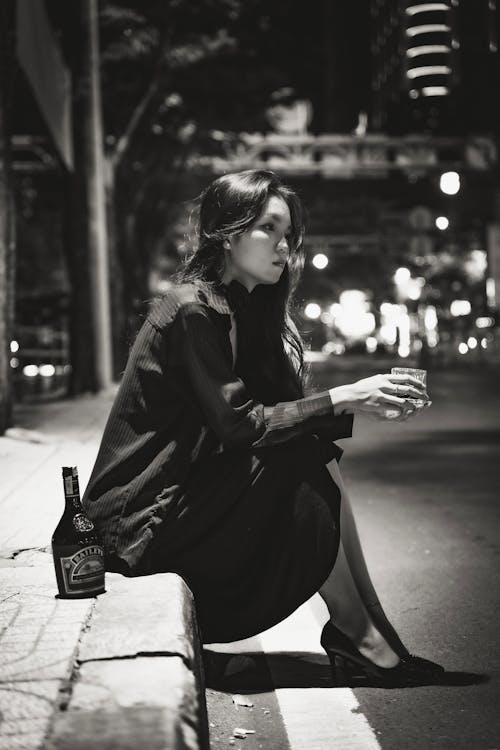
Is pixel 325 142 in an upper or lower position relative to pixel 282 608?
upper

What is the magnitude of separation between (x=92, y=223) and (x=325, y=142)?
2738 centimetres

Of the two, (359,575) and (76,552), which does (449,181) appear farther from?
(76,552)

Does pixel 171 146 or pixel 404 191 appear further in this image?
pixel 404 191

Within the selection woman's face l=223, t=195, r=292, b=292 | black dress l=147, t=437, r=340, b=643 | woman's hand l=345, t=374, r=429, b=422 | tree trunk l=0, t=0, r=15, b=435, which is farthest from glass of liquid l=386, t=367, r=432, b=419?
tree trunk l=0, t=0, r=15, b=435

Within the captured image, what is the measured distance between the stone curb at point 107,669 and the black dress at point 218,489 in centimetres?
15

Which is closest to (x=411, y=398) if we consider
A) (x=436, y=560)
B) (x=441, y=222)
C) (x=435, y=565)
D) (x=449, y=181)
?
(x=435, y=565)

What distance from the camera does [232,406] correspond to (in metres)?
3.60

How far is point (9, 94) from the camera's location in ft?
33.3

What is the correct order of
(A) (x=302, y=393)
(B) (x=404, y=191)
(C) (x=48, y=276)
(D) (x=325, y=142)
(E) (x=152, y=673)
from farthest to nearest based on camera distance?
(C) (x=48, y=276) → (B) (x=404, y=191) → (D) (x=325, y=142) → (A) (x=302, y=393) → (E) (x=152, y=673)

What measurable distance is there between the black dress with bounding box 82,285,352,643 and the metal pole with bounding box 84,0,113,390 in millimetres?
12736

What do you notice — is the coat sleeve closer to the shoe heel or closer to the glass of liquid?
the glass of liquid

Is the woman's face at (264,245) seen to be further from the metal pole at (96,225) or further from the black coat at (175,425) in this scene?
the metal pole at (96,225)

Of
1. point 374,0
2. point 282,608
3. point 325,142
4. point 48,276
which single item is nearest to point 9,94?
point 282,608

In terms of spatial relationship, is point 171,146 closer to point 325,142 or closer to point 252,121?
point 252,121
